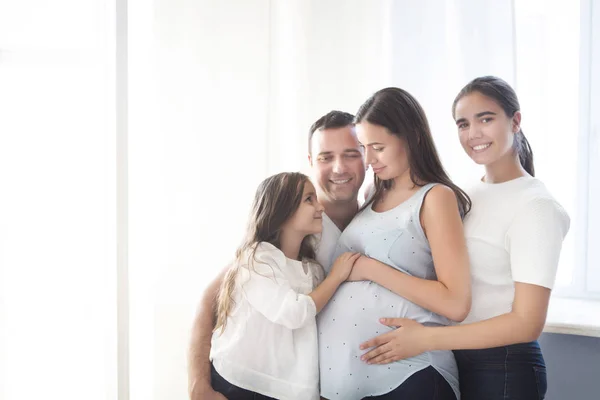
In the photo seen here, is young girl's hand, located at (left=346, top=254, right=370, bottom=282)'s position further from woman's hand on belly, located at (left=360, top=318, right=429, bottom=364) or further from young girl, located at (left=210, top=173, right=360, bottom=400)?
woman's hand on belly, located at (left=360, top=318, right=429, bottom=364)

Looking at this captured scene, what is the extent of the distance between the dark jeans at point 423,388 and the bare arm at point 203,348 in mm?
420

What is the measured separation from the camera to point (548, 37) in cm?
201

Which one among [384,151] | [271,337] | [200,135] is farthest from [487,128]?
[200,135]

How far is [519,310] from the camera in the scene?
131 cm

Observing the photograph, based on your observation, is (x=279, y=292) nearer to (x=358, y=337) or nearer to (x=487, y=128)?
(x=358, y=337)

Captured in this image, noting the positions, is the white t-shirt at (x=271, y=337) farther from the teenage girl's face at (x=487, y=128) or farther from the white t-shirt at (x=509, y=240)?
the teenage girl's face at (x=487, y=128)

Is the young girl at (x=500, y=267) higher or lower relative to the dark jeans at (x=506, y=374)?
higher

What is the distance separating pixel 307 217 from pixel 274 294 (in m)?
0.21

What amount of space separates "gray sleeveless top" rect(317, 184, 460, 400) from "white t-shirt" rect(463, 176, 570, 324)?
11 cm

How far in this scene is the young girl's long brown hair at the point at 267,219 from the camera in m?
1.48

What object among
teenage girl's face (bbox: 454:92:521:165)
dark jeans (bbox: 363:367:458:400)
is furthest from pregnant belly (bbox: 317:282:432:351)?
teenage girl's face (bbox: 454:92:521:165)

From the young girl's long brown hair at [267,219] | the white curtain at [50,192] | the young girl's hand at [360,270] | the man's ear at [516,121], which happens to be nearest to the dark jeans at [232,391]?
the young girl's long brown hair at [267,219]

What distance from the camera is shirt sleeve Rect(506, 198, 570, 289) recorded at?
4.24ft

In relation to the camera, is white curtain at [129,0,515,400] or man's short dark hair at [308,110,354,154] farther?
white curtain at [129,0,515,400]
